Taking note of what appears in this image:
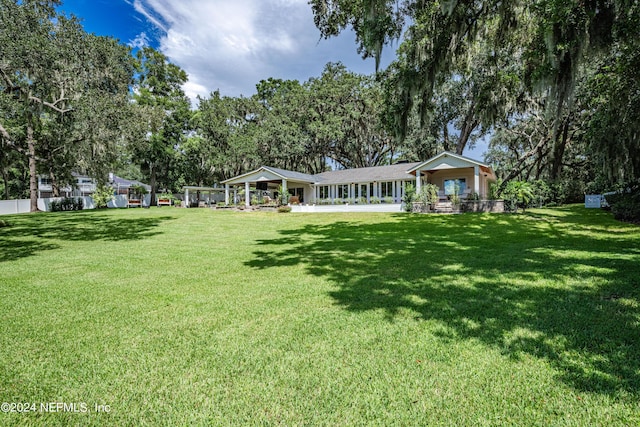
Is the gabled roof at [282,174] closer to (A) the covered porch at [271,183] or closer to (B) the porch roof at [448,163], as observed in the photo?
(A) the covered porch at [271,183]

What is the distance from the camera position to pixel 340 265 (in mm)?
5785

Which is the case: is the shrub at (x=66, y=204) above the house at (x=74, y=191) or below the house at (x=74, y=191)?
below

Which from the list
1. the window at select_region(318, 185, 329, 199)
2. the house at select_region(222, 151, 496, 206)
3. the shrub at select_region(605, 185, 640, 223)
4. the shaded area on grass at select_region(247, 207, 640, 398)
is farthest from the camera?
the window at select_region(318, 185, 329, 199)

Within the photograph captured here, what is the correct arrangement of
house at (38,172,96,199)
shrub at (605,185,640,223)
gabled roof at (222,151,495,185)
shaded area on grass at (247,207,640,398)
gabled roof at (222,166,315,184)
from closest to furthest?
shaded area on grass at (247,207,640,398) < shrub at (605,185,640,223) < gabled roof at (222,151,495,185) < gabled roof at (222,166,315,184) < house at (38,172,96,199)

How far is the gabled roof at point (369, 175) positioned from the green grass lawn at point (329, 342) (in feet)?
59.2

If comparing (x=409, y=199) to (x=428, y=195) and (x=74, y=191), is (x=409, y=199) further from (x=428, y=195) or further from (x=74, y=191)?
(x=74, y=191)

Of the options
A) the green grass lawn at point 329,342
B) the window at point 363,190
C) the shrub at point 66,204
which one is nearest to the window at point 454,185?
the window at point 363,190

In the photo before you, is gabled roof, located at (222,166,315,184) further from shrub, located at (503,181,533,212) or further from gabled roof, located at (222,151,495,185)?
shrub, located at (503,181,533,212)

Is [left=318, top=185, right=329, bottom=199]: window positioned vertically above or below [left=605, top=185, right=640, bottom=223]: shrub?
above

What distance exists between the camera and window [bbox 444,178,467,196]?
2136cm

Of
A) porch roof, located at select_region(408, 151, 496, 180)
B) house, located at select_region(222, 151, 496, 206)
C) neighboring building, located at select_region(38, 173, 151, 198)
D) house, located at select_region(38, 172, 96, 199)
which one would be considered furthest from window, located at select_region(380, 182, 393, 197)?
house, located at select_region(38, 172, 96, 199)

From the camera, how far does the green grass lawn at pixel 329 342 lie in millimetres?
1896

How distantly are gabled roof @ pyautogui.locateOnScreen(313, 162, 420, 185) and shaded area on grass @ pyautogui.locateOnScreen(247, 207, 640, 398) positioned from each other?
50.6 ft

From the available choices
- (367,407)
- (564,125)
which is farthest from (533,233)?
(564,125)
